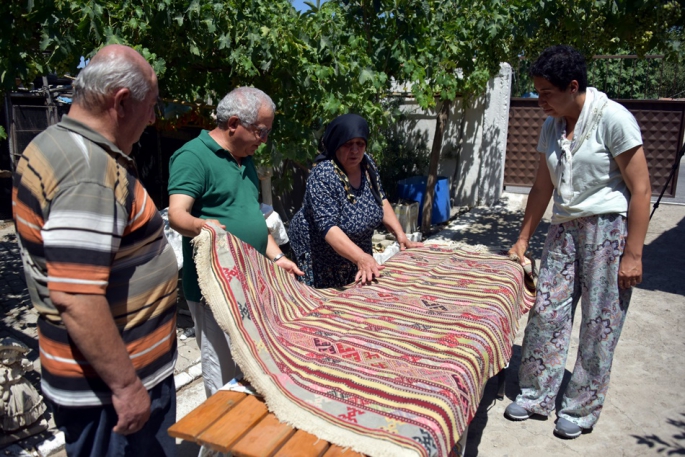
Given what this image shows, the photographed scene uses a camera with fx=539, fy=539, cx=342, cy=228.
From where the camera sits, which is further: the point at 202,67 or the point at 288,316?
the point at 202,67

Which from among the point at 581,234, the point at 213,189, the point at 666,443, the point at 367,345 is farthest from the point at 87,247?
the point at 666,443

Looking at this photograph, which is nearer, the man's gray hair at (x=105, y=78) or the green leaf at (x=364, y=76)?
the man's gray hair at (x=105, y=78)

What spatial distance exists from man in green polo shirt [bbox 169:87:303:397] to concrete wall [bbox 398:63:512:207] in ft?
23.8

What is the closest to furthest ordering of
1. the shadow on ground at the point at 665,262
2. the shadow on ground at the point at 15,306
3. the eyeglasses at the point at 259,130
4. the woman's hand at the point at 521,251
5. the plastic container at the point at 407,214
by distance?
1. the eyeglasses at the point at 259,130
2. the woman's hand at the point at 521,251
3. the shadow on ground at the point at 15,306
4. the shadow on ground at the point at 665,262
5. the plastic container at the point at 407,214

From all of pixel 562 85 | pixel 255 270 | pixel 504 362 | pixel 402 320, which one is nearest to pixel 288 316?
pixel 255 270

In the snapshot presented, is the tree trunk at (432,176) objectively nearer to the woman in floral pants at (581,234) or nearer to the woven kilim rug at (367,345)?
the woman in floral pants at (581,234)

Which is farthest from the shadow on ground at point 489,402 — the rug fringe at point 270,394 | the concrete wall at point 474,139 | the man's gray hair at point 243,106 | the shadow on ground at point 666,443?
the concrete wall at point 474,139

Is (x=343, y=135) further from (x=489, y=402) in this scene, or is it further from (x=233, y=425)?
(x=489, y=402)

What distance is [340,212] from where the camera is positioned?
109 inches

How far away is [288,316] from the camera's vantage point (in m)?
2.29

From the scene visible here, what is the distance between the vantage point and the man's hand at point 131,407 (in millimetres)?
1458

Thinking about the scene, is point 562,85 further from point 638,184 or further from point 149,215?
point 149,215

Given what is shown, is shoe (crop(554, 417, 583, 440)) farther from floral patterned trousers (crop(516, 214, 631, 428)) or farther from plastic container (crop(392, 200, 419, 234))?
plastic container (crop(392, 200, 419, 234))

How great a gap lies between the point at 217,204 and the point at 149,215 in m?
0.76
